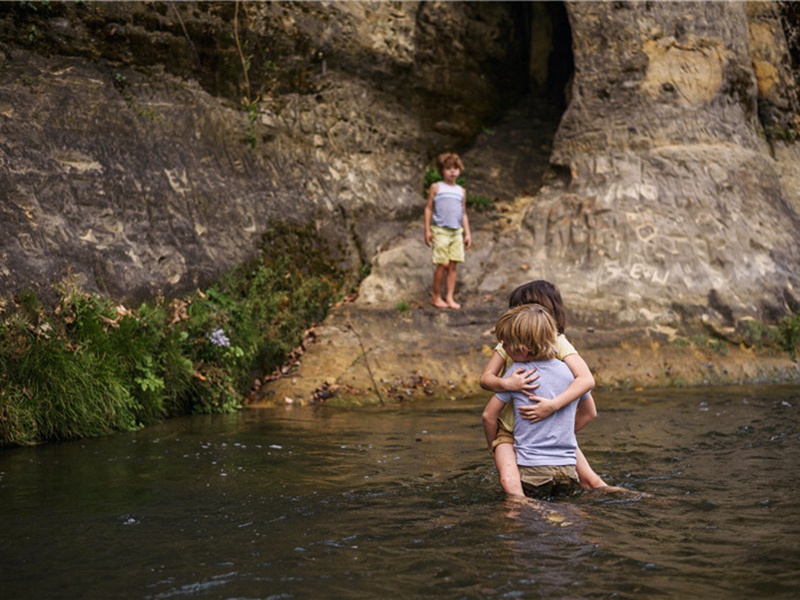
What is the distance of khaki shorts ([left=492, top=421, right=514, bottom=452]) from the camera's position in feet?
17.5

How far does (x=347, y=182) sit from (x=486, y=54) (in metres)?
3.65

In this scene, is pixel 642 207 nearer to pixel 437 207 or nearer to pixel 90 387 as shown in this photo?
pixel 437 207

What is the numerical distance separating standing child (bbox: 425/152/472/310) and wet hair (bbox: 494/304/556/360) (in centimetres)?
634

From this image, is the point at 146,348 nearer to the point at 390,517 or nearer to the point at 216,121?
the point at 216,121

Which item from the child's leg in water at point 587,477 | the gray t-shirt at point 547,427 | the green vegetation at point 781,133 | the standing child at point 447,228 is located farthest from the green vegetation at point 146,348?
the green vegetation at point 781,133

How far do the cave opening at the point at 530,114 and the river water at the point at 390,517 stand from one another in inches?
270

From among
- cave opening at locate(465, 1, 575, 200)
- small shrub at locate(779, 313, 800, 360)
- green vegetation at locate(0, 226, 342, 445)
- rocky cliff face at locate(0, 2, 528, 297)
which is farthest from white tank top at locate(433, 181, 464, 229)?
small shrub at locate(779, 313, 800, 360)

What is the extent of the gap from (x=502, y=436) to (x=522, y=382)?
0.41 meters

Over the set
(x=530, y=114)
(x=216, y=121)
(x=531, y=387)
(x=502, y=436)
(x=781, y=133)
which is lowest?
(x=502, y=436)

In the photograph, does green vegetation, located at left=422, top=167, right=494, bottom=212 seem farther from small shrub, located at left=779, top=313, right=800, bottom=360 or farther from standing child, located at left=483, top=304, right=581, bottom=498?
standing child, located at left=483, top=304, right=581, bottom=498

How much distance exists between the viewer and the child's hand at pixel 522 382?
16.9 feet

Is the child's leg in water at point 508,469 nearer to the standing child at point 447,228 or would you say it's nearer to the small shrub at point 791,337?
the standing child at point 447,228

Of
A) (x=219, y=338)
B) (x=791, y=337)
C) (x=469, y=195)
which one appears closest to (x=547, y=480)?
(x=219, y=338)

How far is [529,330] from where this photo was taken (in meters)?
5.09
